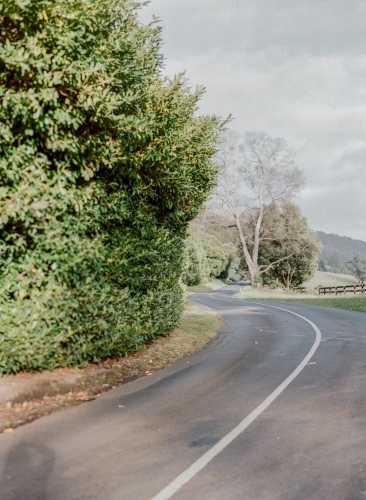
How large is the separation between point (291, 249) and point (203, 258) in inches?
685

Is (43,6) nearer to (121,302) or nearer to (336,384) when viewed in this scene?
(121,302)

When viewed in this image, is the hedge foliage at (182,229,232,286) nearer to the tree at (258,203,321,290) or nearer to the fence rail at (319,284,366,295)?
the tree at (258,203,321,290)

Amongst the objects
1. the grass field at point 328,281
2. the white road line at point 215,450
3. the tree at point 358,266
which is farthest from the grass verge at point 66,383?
the tree at point 358,266

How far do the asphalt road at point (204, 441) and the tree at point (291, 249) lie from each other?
44729mm

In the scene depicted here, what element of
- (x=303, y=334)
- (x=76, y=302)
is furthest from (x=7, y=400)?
(x=303, y=334)

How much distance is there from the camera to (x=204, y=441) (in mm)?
5668

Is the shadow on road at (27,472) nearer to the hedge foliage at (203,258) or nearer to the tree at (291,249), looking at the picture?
the tree at (291,249)

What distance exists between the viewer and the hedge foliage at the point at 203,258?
201ft

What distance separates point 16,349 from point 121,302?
2.64 m

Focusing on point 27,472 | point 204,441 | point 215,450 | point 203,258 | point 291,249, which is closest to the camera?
point 27,472

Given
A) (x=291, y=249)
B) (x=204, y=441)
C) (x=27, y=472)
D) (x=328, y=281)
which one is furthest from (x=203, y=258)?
(x=328, y=281)

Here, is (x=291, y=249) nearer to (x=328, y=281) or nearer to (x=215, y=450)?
(x=215, y=450)

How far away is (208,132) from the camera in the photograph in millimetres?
13273

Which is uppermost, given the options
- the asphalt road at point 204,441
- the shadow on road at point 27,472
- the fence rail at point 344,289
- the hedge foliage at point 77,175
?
the hedge foliage at point 77,175
